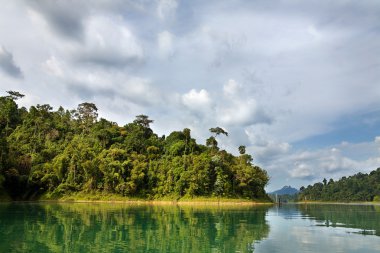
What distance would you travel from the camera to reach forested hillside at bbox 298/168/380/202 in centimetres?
14562

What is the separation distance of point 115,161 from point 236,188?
29408 millimetres

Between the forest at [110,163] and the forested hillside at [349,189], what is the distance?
242ft

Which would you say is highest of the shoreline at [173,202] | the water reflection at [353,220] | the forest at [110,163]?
the forest at [110,163]

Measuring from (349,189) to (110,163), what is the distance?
114 metres

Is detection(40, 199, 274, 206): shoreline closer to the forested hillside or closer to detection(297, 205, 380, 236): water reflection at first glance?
detection(297, 205, 380, 236): water reflection

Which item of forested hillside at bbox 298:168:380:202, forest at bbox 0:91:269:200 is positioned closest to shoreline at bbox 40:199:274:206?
forest at bbox 0:91:269:200

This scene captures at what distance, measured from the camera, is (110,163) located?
81812 mm

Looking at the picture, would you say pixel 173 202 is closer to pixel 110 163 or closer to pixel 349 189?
pixel 110 163

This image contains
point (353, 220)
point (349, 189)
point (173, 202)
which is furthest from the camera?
point (349, 189)

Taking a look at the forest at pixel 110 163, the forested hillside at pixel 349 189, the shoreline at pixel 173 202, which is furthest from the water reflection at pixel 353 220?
the forested hillside at pixel 349 189

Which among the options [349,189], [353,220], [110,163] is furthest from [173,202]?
[349,189]

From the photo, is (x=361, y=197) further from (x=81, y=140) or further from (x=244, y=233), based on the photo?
(x=244, y=233)

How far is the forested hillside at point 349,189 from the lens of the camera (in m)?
146

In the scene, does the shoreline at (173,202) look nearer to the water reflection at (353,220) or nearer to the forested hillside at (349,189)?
the water reflection at (353,220)
